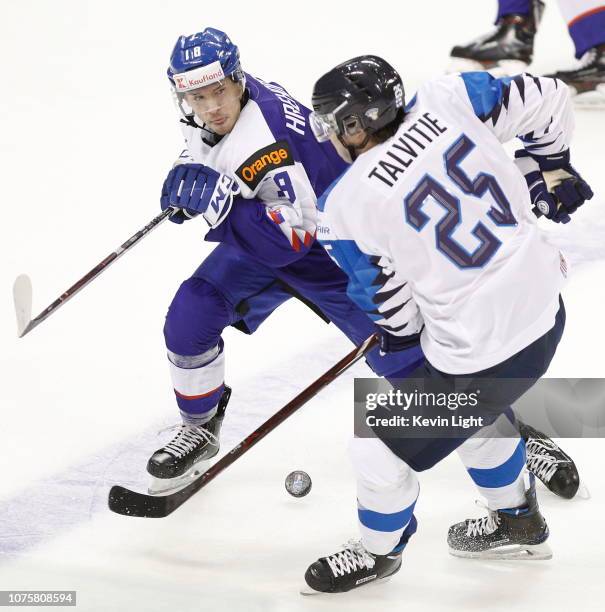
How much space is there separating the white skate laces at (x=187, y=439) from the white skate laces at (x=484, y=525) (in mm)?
746

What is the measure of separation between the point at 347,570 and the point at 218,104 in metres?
1.05

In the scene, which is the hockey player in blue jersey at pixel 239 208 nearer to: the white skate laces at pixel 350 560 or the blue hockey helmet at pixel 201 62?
the blue hockey helmet at pixel 201 62

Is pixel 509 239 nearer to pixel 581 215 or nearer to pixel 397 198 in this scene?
pixel 397 198

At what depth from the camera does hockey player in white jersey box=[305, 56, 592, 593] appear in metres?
1.96

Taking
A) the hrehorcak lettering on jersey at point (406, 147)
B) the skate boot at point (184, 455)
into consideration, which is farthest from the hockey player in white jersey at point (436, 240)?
the skate boot at point (184, 455)

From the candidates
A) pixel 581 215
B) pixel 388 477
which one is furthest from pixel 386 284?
pixel 581 215

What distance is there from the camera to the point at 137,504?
2.53 m

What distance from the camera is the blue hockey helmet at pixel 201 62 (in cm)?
246

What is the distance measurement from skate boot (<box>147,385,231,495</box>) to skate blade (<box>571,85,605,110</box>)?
2660 millimetres

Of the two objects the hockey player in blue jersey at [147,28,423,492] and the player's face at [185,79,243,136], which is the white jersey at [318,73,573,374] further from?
the player's face at [185,79,243,136]

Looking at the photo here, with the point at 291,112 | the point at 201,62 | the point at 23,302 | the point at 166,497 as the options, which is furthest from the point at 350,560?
the point at 23,302

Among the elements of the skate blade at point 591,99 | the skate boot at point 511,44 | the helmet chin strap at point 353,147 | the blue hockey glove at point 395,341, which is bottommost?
the skate blade at point 591,99

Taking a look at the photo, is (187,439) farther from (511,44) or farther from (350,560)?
(511,44)

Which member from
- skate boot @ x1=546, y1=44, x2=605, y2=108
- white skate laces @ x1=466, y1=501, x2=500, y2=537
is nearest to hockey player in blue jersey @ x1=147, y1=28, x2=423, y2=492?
white skate laces @ x1=466, y1=501, x2=500, y2=537
